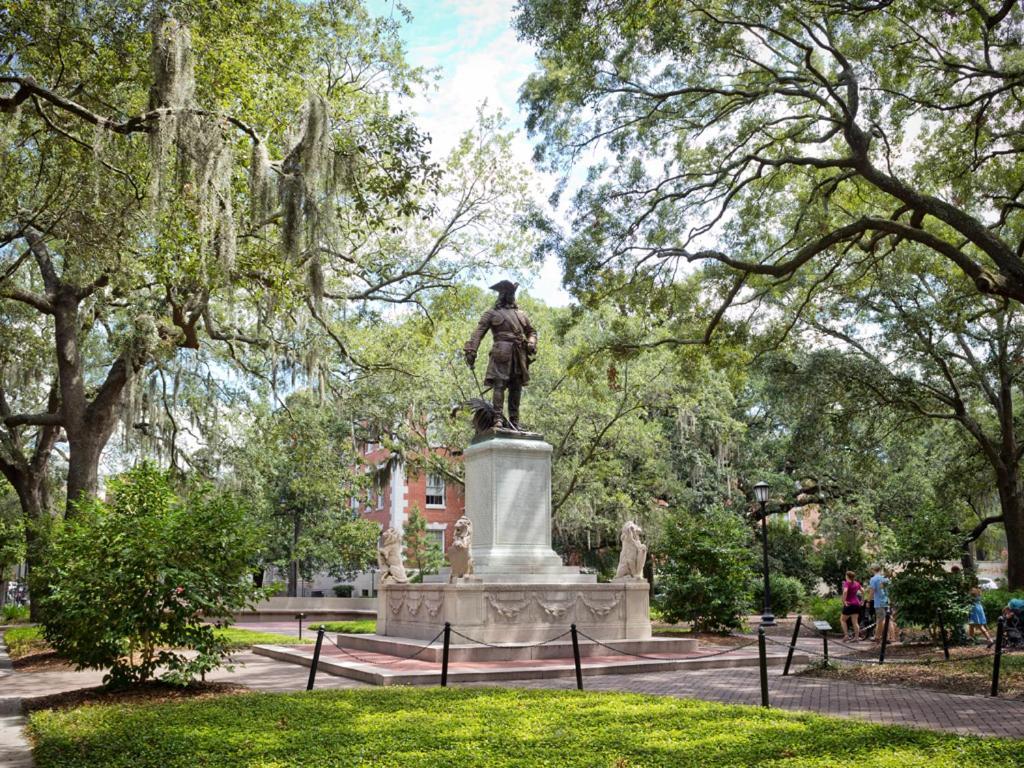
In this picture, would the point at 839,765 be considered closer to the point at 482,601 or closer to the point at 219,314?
the point at 482,601

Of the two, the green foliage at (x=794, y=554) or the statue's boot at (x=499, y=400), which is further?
the green foliage at (x=794, y=554)

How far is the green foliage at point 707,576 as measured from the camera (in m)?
20.4

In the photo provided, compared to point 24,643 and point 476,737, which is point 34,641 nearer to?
point 24,643

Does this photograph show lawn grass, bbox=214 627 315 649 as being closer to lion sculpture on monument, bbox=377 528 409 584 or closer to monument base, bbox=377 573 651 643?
lion sculpture on monument, bbox=377 528 409 584

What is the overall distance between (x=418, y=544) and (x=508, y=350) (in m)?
30.4

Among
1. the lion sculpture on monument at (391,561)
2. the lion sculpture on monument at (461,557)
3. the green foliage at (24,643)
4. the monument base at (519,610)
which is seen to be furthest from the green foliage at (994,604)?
the green foliage at (24,643)

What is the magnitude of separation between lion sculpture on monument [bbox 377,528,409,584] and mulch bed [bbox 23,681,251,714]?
229 inches

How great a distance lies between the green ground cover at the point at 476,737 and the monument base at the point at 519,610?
14.3 ft

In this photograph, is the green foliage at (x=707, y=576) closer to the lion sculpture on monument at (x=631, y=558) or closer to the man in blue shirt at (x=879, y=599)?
the man in blue shirt at (x=879, y=599)

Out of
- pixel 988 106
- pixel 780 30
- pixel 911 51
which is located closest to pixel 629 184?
pixel 780 30

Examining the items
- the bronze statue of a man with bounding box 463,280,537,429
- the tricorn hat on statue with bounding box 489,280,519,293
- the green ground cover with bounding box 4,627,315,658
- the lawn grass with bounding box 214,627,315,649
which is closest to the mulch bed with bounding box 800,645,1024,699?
the bronze statue of a man with bounding box 463,280,537,429

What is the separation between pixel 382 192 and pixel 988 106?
12216 millimetres

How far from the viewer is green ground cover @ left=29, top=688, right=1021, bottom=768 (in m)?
6.64

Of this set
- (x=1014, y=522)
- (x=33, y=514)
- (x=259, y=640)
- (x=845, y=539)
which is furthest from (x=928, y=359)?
(x=33, y=514)
